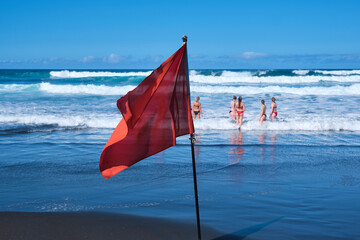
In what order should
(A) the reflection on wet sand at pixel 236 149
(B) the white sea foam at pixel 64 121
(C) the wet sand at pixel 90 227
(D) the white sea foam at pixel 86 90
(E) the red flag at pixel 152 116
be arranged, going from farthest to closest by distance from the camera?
1. (D) the white sea foam at pixel 86 90
2. (B) the white sea foam at pixel 64 121
3. (A) the reflection on wet sand at pixel 236 149
4. (C) the wet sand at pixel 90 227
5. (E) the red flag at pixel 152 116

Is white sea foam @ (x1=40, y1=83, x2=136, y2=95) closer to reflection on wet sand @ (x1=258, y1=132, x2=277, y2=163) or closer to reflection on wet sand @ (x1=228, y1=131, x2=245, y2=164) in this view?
reflection on wet sand @ (x1=228, y1=131, x2=245, y2=164)

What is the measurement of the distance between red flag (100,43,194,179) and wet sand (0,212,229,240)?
1.16 meters

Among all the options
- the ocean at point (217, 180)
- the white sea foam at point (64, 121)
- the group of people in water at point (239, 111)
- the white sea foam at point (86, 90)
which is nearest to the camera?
the ocean at point (217, 180)

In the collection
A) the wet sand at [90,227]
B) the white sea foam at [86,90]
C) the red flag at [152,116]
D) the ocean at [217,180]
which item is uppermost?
the red flag at [152,116]

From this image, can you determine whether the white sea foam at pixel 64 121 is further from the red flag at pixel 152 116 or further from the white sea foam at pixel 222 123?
the red flag at pixel 152 116

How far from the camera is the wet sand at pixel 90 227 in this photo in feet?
15.4

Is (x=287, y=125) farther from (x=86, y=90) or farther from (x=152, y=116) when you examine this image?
(x=86, y=90)

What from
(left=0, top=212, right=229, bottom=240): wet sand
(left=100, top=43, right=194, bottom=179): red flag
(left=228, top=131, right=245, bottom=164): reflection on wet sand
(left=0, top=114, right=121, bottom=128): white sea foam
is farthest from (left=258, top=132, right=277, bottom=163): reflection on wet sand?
(left=0, top=114, right=121, bottom=128): white sea foam

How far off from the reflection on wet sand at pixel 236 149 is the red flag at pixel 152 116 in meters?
5.42

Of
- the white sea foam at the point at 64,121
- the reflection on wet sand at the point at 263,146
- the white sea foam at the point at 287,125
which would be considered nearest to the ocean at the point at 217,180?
the reflection on wet sand at the point at 263,146

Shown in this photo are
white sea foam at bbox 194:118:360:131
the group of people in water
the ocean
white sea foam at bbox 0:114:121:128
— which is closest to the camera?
the ocean

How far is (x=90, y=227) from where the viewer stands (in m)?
4.92

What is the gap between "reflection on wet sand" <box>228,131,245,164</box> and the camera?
963 cm

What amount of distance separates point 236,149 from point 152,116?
725 centimetres
